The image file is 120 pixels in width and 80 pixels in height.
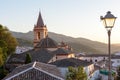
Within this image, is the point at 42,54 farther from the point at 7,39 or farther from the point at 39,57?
the point at 7,39

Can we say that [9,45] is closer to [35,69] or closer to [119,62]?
[119,62]

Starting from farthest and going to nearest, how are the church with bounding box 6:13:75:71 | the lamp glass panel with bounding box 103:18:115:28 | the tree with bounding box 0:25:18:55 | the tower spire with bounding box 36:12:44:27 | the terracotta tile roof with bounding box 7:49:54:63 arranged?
the tower spire with bounding box 36:12:44:27, the tree with bounding box 0:25:18:55, the church with bounding box 6:13:75:71, the terracotta tile roof with bounding box 7:49:54:63, the lamp glass panel with bounding box 103:18:115:28

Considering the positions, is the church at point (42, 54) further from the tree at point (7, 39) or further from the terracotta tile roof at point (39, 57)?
the tree at point (7, 39)

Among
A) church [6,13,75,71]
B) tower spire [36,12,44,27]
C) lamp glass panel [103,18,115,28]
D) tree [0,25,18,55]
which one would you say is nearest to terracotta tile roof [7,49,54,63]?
church [6,13,75,71]

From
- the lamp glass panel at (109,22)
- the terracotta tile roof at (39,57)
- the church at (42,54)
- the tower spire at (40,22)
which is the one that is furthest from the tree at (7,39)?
the lamp glass panel at (109,22)

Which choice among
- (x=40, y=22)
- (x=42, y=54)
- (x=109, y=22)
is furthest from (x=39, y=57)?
(x=109, y=22)

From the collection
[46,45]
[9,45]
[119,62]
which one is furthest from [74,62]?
[119,62]

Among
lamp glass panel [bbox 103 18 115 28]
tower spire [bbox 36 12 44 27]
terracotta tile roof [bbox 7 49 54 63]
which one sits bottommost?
terracotta tile roof [bbox 7 49 54 63]

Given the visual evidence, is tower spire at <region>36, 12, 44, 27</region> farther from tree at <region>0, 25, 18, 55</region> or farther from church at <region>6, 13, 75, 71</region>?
tree at <region>0, 25, 18, 55</region>

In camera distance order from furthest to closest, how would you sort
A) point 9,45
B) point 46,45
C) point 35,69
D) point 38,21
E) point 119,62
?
point 119,62 < point 38,21 < point 9,45 < point 46,45 < point 35,69

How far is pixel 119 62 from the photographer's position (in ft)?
305

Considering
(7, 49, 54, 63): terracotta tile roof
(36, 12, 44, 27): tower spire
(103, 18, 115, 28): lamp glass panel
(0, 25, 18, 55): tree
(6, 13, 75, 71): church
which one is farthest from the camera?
(36, 12, 44, 27): tower spire

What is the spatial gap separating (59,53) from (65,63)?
49.0 feet

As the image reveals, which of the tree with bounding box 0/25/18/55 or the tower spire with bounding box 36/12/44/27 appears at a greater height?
the tower spire with bounding box 36/12/44/27
